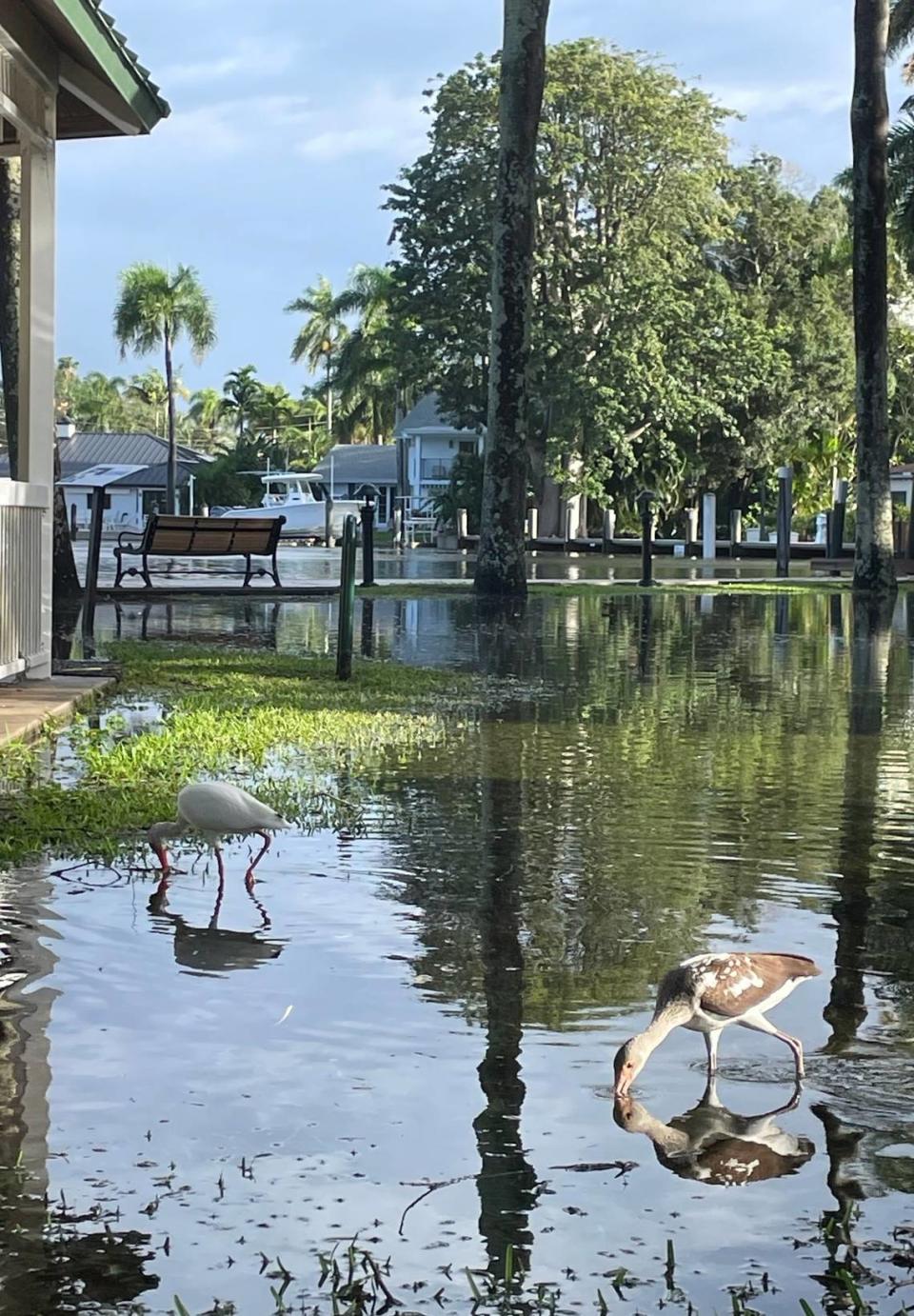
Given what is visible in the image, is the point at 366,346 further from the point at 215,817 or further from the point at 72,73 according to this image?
the point at 215,817

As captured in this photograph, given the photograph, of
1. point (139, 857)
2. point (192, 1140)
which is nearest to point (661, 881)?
point (139, 857)

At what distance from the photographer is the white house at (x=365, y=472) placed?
103250 millimetres

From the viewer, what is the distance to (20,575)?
1169 cm

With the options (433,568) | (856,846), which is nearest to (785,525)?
(433,568)

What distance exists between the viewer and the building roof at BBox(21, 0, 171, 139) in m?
10.7

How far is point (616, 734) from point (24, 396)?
411 centimetres

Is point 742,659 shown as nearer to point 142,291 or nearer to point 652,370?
point 652,370

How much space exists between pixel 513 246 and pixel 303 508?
5628 cm

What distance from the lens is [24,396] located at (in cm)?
1189

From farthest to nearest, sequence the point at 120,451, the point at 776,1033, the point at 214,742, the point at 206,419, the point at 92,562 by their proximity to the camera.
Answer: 1. the point at 206,419
2. the point at 120,451
3. the point at 92,562
4. the point at 214,742
5. the point at 776,1033

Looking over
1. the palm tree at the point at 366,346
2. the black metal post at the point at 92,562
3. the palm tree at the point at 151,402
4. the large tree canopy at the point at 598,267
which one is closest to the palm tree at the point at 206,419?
the palm tree at the point at 151,402

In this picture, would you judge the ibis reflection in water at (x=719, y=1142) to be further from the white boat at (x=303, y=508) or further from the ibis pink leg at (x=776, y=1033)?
the white boat at (x=303, y=508)

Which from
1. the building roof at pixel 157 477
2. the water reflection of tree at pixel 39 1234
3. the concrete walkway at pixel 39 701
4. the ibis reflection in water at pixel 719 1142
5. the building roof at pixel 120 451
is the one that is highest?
the building roof at pixel 120 451

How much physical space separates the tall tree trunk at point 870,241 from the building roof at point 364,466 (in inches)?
2963
